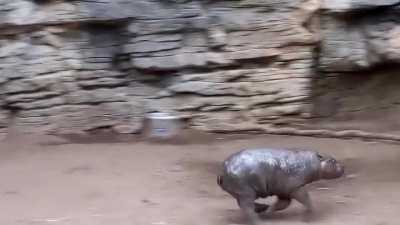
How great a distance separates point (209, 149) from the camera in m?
7.89

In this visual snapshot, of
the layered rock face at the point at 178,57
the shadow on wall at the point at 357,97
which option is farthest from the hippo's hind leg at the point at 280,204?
the shadow on wall at the point at 357,97

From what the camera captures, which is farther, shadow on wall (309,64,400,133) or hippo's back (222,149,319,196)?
shadow on wall (309,64,400,133)

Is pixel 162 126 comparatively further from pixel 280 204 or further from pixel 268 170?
pixel 268 170

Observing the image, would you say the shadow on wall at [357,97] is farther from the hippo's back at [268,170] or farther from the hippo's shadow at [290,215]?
the hippo's back at [268,170]

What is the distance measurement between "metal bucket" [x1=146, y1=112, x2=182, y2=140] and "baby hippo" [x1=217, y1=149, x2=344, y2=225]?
289cm

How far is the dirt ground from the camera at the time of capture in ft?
18.6

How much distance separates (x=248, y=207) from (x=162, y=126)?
3174mm

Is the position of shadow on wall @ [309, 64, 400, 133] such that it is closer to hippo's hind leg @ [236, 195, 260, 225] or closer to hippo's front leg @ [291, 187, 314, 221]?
hippo's front leg @ [291, 187, 314, 221]

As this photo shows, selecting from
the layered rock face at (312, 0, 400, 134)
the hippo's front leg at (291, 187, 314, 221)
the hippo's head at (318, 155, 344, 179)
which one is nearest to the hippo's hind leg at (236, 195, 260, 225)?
the hippo's front leg at (291, 187, 314, 221)

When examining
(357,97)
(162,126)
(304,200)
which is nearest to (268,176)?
(304,200)

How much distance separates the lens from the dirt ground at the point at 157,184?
18.6 ft

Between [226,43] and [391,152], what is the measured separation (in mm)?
2180

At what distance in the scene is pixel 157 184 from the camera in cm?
663

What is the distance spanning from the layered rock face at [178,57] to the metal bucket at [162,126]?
16 cm
